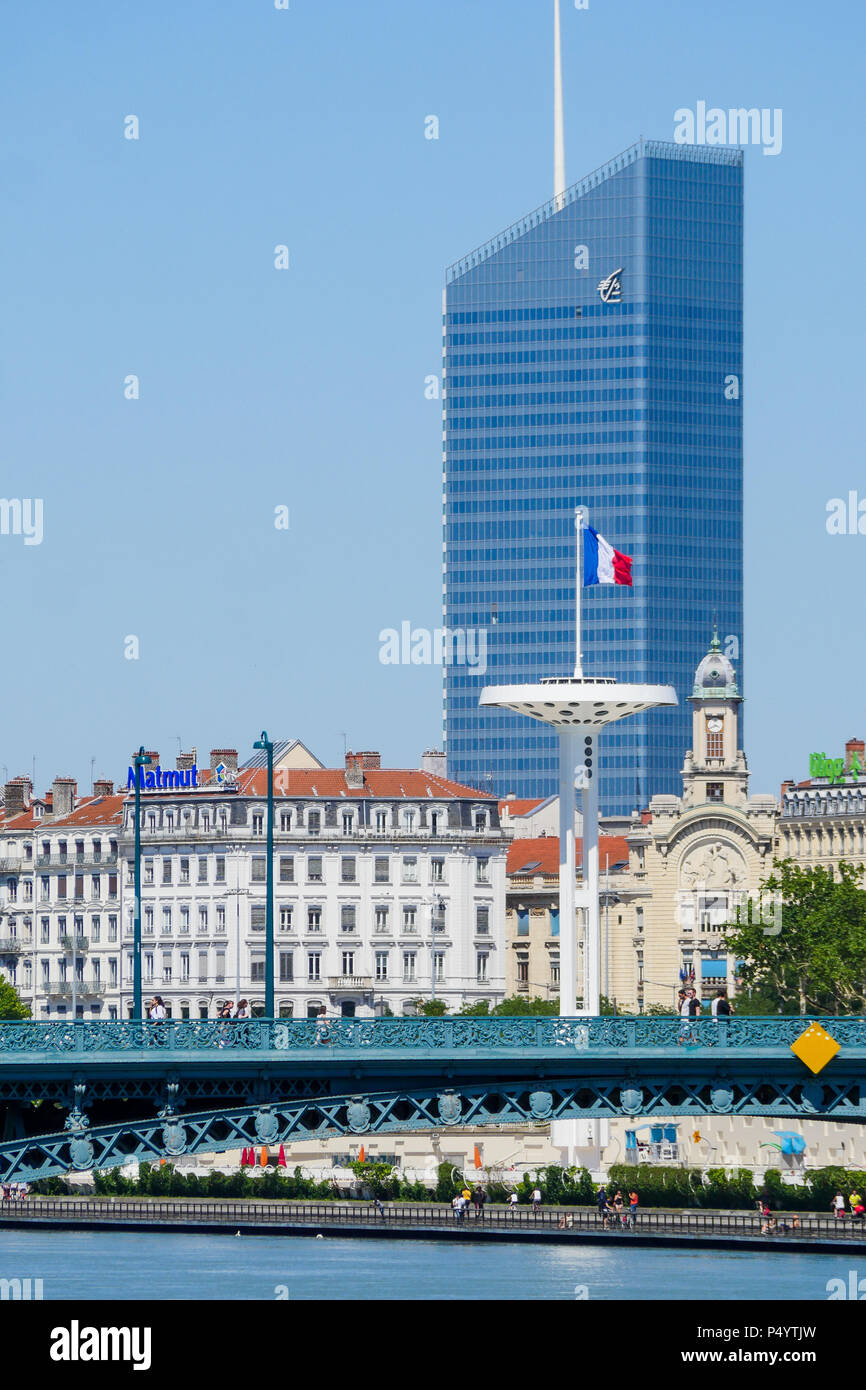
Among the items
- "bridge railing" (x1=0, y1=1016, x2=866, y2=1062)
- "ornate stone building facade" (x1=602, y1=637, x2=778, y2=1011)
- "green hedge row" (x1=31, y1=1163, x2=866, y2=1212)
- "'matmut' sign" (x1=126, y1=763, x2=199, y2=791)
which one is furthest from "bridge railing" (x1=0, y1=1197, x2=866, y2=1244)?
"ornate stone building facade" (x1=602, y1=637, x2=778, y2=1011)

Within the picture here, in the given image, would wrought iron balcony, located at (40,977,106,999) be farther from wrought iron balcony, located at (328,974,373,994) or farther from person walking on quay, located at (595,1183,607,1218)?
person walking on quay, located at (595,1183,607,1218)

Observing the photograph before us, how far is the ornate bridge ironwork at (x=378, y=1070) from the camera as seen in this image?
66.7 m

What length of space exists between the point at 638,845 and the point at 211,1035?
374 ft

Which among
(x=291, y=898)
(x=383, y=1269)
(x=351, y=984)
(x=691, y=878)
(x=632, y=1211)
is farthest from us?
(x=691, y=878)

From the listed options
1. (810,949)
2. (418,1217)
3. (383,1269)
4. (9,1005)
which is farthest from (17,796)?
(383,1269)

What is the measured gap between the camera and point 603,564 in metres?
92.7

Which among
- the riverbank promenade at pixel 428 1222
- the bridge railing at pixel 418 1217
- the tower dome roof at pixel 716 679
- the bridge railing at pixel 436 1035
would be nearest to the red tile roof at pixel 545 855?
the tower dome roof at pixel 716 679

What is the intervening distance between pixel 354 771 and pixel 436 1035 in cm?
10332

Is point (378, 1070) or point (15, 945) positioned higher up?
point (15, 945)

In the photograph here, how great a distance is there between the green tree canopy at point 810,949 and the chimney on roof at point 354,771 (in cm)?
2731

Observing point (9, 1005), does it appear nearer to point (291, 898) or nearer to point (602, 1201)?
point (291, 898)

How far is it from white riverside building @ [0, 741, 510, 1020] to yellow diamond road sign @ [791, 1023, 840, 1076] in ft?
317
